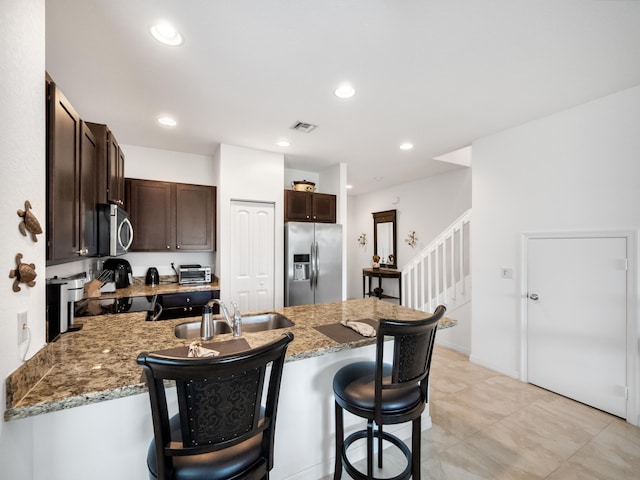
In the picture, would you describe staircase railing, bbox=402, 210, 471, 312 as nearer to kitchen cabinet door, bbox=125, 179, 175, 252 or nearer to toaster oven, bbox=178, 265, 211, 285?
toaster oven, bbox=178, 265, 211, 285

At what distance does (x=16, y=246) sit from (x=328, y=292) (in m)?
3.54

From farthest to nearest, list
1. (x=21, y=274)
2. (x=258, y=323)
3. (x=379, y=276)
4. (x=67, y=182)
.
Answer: (x=379, y=276), (x=258, y=323), (x=67, y=182), (x=21, y=274)

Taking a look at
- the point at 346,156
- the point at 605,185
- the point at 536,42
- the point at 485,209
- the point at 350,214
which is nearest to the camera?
the point at 536,42

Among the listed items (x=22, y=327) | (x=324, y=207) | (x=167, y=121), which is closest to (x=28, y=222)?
(x=22, y=327)

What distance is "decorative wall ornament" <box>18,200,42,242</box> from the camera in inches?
41.6

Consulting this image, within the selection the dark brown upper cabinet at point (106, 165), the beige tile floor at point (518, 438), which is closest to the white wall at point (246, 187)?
the dark brown upper cabinet at point (106, 165)

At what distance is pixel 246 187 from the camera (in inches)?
151

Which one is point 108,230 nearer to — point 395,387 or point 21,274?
point 21,274

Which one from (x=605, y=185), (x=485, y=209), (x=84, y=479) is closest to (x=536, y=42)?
(x=605, y=185)

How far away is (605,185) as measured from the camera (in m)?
2.54

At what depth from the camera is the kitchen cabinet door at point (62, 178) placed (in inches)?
Result: 55.5

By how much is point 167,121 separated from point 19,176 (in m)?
2.30

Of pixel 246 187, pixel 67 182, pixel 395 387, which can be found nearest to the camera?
pixel 395 387

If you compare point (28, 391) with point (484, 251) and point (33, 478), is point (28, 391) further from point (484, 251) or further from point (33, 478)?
point (484, 251)
